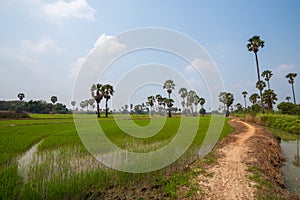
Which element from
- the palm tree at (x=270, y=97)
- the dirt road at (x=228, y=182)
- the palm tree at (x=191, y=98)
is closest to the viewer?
the dirt road at (x=228, y=182)

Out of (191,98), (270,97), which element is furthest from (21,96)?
(270,97)

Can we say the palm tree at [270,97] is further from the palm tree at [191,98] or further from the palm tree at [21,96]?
the palm tree at [21,96]

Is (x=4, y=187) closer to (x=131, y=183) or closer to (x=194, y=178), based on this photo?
(x=131, y=183)

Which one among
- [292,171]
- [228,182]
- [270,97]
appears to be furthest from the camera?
[270,97]

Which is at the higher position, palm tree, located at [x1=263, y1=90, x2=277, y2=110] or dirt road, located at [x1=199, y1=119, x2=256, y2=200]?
palm tree, located at [x1=263, y1=90, x2=277, y2=110]

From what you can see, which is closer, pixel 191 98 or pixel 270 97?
pixel 270 97

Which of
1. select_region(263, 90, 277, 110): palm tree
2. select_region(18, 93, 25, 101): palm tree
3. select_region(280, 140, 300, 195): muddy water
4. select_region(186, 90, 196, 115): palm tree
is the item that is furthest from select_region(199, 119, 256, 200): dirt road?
select_region(18, 93, 25, 101): palm tree

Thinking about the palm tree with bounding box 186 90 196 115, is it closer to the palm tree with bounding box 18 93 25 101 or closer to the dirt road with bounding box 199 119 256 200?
the dirt road with bounding box 199 119 256 200

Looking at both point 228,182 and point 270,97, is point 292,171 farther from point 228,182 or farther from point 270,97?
point 270,97

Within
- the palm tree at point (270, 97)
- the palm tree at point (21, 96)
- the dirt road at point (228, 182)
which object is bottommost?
the dirt road at point (228, 182)

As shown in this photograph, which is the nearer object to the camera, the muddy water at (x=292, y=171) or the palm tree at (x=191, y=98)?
the muddy water at (x=292, y=171)

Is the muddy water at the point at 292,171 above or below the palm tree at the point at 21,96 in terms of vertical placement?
below

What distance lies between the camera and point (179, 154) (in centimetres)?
816

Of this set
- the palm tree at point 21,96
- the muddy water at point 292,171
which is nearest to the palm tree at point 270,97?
the muddy water at point 292,171
